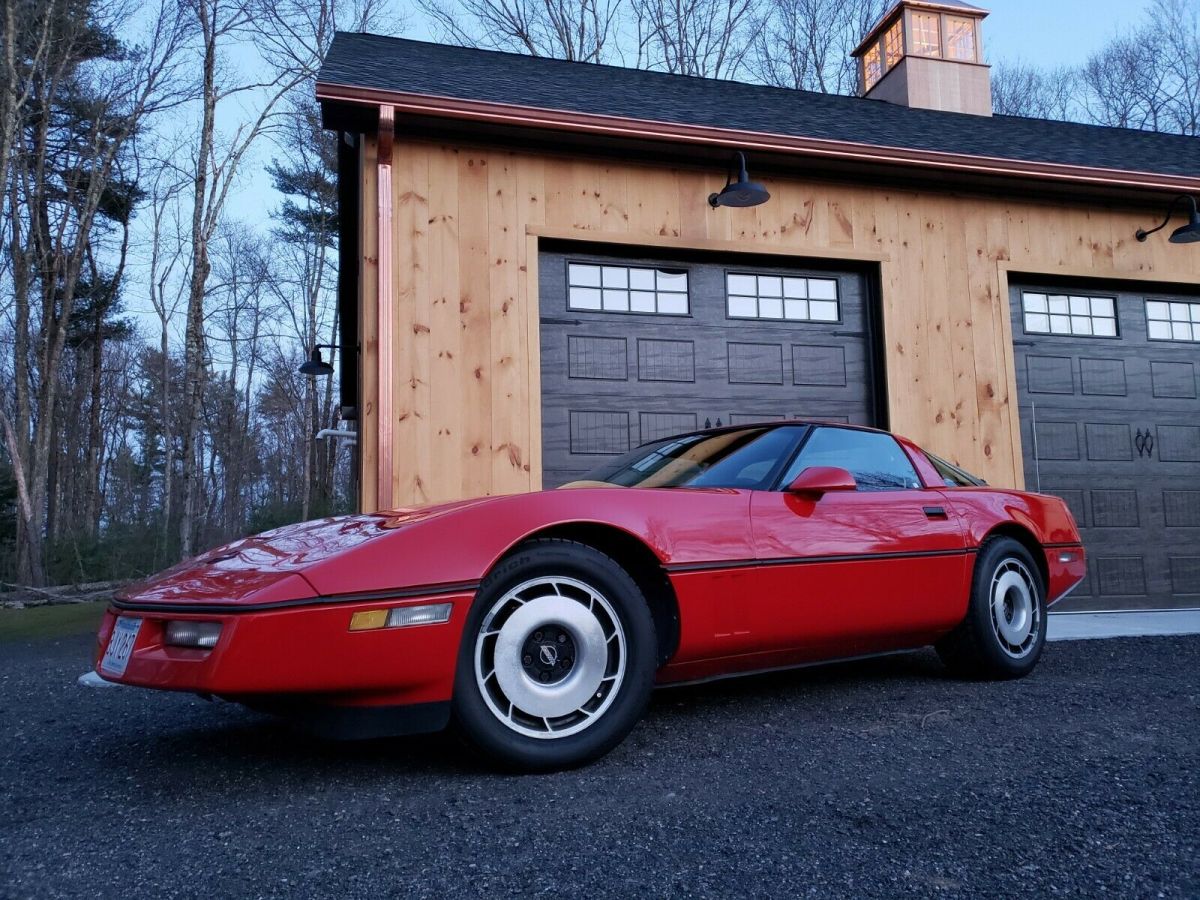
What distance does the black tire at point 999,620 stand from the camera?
3783 mm

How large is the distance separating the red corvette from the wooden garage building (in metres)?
2.47

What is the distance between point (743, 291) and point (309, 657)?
5.20 m

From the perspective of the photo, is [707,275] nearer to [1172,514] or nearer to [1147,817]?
[1172,514]

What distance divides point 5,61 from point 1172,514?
57.2 ft

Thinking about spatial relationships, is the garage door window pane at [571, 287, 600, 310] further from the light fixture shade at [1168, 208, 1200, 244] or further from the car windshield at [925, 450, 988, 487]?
the light fixture shade at [1168, 208, 1200, 244]

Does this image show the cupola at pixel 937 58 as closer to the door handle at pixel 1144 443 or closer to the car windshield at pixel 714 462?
the door handle at pixel 1144 443

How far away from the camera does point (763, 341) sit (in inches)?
264

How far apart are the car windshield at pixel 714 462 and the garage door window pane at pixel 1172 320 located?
5.98m

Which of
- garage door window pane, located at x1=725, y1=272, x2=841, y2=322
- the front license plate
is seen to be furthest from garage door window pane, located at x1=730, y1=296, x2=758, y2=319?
the front license plate

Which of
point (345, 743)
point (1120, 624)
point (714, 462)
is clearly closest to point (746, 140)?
point (714, 462)

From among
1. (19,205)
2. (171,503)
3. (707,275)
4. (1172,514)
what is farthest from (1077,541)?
(171,503)

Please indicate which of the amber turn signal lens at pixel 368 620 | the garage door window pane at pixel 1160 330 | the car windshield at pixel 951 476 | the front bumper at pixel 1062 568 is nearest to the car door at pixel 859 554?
the car windshield at pixel 951 476

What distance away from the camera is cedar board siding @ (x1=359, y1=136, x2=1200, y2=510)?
578 centimetres

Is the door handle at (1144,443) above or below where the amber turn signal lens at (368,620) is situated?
above
